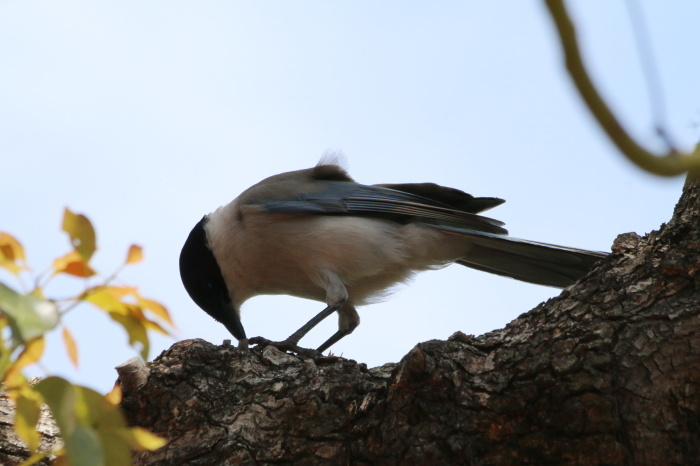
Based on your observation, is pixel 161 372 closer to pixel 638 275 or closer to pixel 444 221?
pixel 638 275

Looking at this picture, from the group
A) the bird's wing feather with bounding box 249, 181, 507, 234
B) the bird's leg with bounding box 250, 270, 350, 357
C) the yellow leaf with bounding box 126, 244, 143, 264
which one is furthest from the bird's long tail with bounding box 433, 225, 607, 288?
the yellow leaf with bounding box 126, 244, 143, 264

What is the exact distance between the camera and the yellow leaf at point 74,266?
1.28 metres

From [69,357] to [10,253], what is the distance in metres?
0.26

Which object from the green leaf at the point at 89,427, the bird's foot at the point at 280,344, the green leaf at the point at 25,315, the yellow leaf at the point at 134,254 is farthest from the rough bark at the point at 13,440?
the green leaf at the point at 25,315

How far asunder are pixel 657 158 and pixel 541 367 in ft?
6.53

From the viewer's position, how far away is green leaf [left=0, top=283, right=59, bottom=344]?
102 centimetres

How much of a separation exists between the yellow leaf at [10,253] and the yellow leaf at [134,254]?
17cm

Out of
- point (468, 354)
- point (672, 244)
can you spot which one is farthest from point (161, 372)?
point (672, 244)

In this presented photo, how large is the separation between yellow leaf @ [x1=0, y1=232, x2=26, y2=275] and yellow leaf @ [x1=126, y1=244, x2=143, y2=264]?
17 centimetres

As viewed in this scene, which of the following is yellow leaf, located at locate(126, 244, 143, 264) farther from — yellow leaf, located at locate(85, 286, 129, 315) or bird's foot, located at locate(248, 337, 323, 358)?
bird's foot, located at locate(248, 337, 323, 358)

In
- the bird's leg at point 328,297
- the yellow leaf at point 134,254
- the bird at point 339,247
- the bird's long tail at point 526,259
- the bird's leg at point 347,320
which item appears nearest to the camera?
the yellow leaf at point 134,254

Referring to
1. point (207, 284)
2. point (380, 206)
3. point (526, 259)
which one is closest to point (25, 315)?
point (526, 259)

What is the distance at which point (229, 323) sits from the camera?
6223mm

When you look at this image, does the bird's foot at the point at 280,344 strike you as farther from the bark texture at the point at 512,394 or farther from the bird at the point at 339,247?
the bark texture at the point at 512,394
